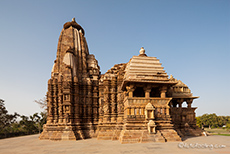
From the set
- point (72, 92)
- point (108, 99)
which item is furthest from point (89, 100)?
point (108, 99)

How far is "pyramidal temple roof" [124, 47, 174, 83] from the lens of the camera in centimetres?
1549

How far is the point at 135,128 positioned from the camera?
14.4m

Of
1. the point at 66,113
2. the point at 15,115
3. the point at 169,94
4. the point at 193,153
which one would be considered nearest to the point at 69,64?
the point at 66,113

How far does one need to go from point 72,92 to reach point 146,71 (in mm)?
9137

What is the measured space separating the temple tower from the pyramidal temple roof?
6.71 meters

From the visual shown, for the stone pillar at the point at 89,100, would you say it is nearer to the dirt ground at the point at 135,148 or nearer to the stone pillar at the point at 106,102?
the stone pillar at the point at 106,102

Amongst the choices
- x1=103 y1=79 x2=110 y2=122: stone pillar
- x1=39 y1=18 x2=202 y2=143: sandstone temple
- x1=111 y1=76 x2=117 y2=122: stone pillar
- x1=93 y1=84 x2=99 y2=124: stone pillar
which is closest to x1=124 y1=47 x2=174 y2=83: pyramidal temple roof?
x1=39 y1=18 x2=202 y2=143: sandstone temple

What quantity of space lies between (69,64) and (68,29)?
19.8ft

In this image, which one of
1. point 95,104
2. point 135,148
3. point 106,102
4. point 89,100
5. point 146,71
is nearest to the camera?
point 135,148

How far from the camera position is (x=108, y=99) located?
19641 millimetres

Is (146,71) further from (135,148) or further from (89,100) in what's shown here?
(89,100)

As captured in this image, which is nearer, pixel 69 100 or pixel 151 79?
pixel 151 79

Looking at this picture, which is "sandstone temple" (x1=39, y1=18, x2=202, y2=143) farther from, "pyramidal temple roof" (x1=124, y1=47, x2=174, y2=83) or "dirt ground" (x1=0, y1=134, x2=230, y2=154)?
"dirt ground" (x1=0, y1=134, x2=230, y2=154)

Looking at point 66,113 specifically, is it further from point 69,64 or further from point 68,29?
point 68,29
